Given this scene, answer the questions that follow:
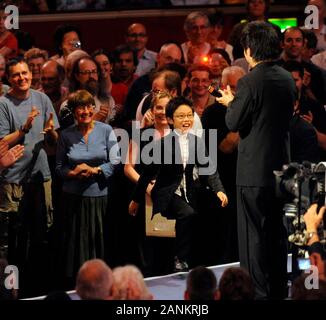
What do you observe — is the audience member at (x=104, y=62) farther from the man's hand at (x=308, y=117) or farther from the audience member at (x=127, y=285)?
the audience member at (x=127, y=285)

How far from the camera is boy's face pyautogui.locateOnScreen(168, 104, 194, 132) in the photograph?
24.3 ft

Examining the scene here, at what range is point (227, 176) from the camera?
7.90 m

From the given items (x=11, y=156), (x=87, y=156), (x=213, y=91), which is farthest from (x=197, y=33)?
(x=213, y=91)

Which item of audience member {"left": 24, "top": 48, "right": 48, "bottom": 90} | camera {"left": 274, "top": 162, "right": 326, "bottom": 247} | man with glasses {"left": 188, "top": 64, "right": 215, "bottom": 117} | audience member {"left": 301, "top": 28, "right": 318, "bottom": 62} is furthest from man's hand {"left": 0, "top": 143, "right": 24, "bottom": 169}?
audience member {"left": 301, "top": 28, "right": 318, "bottom": 62}

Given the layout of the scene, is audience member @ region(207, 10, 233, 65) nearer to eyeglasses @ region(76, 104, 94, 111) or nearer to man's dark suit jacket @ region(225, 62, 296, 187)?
eyeglasses @ region(76, 104, 94, 111)

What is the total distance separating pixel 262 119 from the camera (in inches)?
257

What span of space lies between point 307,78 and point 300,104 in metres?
0.64

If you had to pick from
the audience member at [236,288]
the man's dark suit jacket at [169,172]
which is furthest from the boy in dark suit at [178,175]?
the audience member at [236,288]

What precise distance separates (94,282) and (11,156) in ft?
7.56

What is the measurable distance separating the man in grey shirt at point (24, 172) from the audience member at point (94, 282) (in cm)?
228

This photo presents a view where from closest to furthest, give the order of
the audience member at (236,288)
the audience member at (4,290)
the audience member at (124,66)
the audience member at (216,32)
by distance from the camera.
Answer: the audience member at (236,288)
the audience member at (4,290)
the audience member at (124,66)
the audience member at (216,32)

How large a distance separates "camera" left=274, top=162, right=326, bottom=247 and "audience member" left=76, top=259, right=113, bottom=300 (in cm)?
120

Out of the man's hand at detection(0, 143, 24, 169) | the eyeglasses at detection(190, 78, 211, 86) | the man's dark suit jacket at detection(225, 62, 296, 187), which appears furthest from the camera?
the eyeglasses at detection(190, 78, 211, 86)

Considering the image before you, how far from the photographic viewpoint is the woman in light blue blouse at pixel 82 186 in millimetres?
7551
